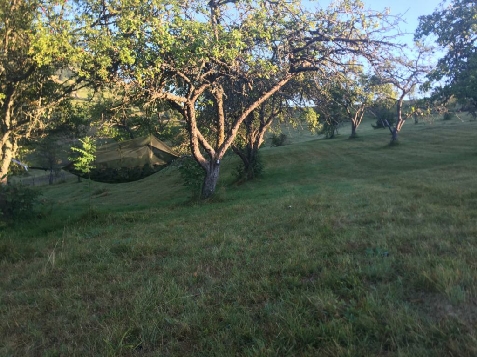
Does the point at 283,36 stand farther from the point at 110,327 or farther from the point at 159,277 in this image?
the point at 110,327

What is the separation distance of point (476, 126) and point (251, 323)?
135 feet

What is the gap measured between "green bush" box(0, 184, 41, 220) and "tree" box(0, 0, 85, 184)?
1403 millimetres

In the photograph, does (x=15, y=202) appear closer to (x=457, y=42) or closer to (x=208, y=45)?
(x=208, y=45)

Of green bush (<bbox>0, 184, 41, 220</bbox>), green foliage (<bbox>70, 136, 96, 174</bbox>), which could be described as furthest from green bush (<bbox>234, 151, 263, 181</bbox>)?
green bush (<bbox>0, 184, 41, 220</bbox>)

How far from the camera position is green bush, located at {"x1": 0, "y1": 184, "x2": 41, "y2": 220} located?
9.34 meters

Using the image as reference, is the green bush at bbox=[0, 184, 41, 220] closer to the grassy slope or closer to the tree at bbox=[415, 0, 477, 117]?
the grassy slope

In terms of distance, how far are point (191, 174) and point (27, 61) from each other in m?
6.56

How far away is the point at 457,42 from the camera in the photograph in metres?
17.8

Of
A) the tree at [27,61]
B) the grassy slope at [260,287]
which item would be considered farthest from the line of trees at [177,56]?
the grassy slope at [260,287]

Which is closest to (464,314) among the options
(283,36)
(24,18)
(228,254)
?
(228,254)

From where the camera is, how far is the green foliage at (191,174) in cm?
1338

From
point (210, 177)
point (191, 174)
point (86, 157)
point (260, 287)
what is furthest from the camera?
point (191, 174)

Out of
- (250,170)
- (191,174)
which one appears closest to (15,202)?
(191,174)

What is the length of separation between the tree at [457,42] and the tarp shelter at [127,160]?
13.8 m
